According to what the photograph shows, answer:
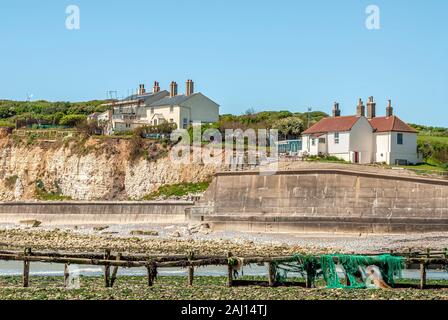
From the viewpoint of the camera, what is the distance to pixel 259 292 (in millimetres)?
23078

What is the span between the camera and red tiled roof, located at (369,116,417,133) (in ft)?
177

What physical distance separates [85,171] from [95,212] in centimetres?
1165

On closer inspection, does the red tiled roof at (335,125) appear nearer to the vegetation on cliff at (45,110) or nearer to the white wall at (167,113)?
the white wall at (167,113)

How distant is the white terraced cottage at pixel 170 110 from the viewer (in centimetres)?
7162

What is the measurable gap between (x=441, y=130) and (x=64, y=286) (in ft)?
185

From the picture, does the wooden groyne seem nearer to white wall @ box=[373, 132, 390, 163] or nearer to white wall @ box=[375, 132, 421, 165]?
white wall @ box=[375, 132, 421, 165]

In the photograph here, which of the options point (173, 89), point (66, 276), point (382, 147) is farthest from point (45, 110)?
point (66, 276)

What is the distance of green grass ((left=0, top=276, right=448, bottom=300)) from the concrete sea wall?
25.0 meters

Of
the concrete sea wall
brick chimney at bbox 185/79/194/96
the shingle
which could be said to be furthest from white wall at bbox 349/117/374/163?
brick chimney at bbox 185/79/194/96

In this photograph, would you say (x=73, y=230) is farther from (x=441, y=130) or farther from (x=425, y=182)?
(x=441, y=130)

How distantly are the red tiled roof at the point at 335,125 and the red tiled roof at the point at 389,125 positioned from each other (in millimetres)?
1412

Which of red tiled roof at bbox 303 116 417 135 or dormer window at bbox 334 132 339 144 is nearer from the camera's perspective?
red tiled roof at bbox 303 116 417 135

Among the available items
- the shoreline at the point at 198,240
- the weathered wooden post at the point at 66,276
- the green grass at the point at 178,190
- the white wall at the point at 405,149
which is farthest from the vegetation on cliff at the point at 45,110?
the weathered wooden post at the point at 66,276

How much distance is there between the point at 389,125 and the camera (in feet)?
178
